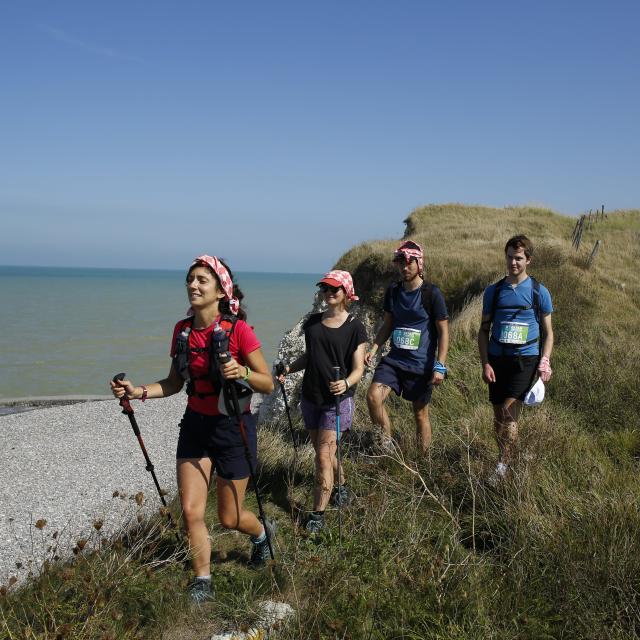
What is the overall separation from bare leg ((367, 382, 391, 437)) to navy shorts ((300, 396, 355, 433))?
0.46 meters

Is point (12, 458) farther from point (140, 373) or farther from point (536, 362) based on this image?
point (140, 373)

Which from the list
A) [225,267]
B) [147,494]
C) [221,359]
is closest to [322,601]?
[221,359]

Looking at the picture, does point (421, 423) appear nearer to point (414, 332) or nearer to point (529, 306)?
point (414, 332)

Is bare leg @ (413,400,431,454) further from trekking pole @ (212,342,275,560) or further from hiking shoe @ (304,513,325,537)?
trekking pole @ (212,342,275,560)

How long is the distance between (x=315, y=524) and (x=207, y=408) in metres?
1.34

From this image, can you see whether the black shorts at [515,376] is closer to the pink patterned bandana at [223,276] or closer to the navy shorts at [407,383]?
the navy shorts at [407,383]

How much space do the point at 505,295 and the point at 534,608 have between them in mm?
2502

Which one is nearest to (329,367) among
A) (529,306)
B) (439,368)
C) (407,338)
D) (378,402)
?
(378,402)

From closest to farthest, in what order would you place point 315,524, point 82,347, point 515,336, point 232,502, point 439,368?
point 232,502 < point 315,524 < point 515,336 < point 439,368 < point 82,347

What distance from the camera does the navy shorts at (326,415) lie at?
460cm

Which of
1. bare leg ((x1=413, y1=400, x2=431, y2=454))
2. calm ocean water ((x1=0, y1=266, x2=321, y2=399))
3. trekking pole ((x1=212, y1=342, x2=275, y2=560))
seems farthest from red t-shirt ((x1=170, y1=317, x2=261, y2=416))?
calm ocean water ((x1=0, y1=266, x2=321, y2=399))

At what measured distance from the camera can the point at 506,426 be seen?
486 cm

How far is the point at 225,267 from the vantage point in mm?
3768

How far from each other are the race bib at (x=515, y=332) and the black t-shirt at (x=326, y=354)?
1235mm
